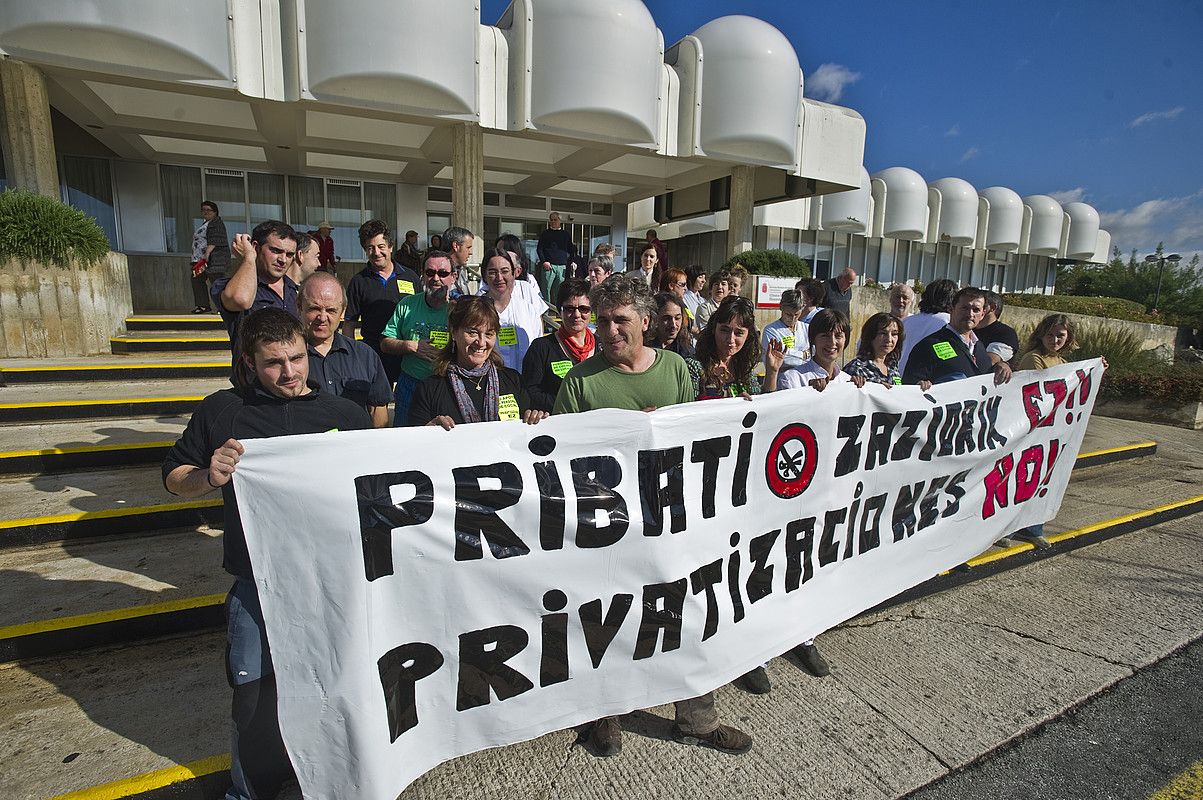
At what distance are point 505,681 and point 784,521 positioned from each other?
141cm

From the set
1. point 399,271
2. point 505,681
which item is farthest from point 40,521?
point 505,681

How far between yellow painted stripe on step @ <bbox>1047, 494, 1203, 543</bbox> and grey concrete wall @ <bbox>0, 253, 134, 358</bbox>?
973cm

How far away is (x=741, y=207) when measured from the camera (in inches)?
572

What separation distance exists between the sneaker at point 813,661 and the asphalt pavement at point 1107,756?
26.9 inches

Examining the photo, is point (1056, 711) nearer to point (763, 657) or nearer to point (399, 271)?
point (763, 657)

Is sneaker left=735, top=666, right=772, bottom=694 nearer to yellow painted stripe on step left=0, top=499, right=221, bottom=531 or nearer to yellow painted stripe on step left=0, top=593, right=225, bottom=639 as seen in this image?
yellow painted stripe on step left=0, top=593, right=225, bottom=639

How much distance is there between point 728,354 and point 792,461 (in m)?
0.70

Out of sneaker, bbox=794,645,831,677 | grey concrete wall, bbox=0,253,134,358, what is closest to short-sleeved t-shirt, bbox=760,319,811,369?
sneaker, bbox=794,645,831,677

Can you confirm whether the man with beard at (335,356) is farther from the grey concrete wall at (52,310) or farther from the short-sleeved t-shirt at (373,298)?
the grey concrete wall at (52,310)

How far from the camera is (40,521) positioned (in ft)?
11.5

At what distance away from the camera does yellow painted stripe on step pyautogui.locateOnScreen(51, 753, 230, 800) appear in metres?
1.95

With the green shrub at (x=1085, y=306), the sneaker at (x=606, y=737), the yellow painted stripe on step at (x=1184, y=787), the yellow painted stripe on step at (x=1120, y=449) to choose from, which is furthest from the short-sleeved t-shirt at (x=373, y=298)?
the green shrub at (x=1085, y=306)

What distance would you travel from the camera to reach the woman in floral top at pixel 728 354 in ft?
10.4

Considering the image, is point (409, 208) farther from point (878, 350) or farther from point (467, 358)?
point (878, 350)
